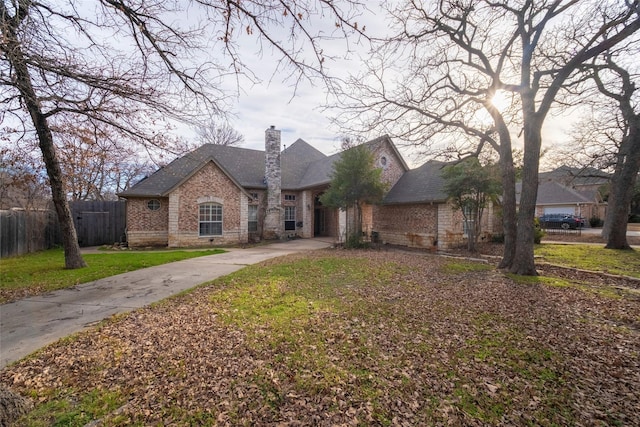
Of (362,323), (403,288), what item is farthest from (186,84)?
(403,288)

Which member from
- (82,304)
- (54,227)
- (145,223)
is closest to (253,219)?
(145,223)

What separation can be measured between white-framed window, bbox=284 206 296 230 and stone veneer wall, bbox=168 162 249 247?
3.70 metres

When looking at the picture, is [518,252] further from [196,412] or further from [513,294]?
[196,412]

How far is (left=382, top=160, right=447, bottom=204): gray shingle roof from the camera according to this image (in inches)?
577

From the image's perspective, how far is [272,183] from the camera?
60.5ft

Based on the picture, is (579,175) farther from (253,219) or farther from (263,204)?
(253,219)

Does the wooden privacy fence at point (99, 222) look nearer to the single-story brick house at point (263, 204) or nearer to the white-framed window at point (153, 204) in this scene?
the single-story brick house at point (263, 204)

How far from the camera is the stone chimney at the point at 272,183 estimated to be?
18.3 metres

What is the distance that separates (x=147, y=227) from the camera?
1462cm

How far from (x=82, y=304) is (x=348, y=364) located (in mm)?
5529

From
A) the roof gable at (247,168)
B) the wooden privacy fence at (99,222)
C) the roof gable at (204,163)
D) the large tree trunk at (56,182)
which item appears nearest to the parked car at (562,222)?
the roof gable at (247,168)

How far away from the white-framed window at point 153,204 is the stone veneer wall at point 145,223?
0.11 m

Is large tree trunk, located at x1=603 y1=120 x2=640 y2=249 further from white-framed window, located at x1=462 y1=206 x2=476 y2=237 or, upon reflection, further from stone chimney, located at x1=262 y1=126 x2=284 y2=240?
stone chimney, located at x1=262 y1=126 x2=284 y2=240

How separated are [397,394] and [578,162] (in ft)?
74.3
